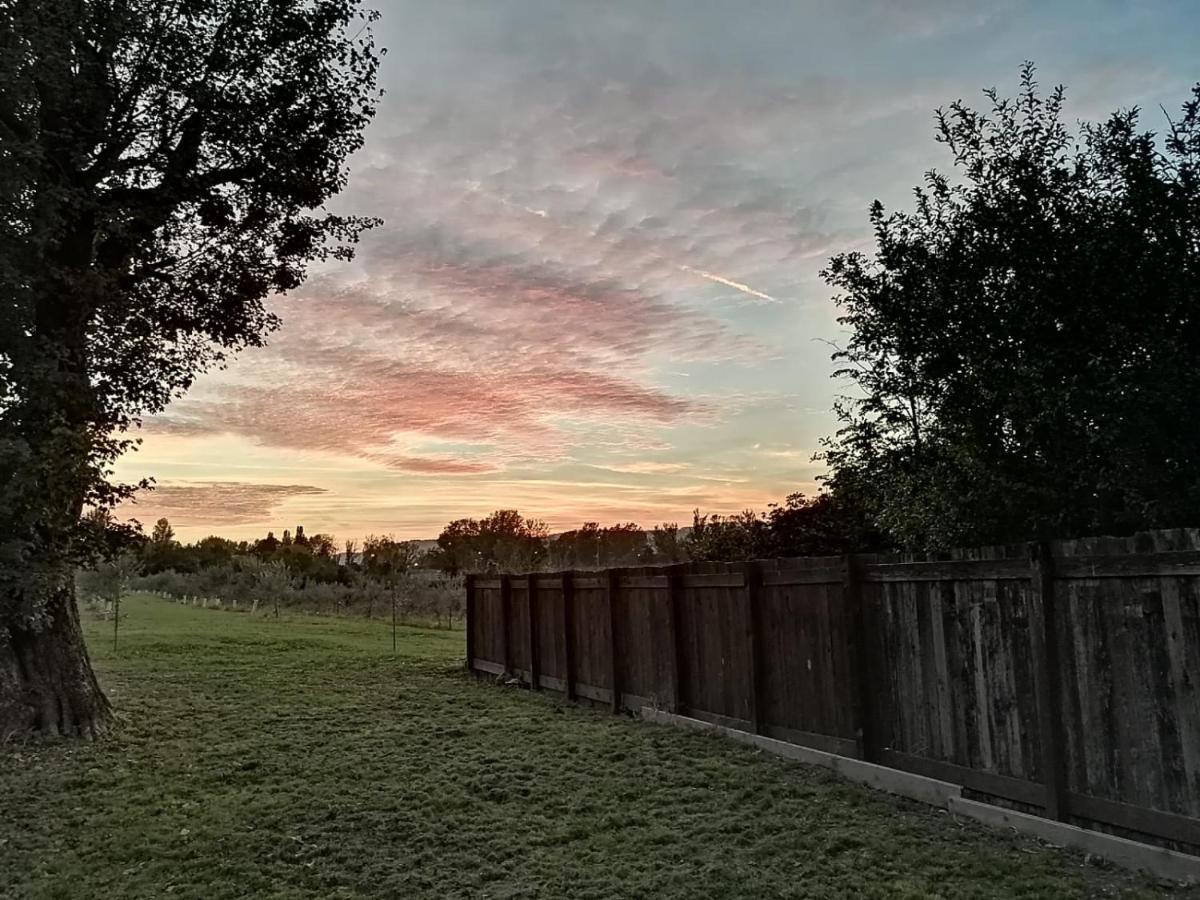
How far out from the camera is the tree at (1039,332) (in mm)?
5391

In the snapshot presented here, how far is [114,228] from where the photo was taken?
28.9 feet

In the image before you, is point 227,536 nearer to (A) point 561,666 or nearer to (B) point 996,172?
(A) point 561,666

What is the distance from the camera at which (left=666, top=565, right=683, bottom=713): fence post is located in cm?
834

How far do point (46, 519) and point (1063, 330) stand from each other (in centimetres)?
852

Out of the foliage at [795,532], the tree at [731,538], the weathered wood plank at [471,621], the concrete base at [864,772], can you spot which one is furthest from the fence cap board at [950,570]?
the weathered wood plank at [471,621]

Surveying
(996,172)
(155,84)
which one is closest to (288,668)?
(155,84)

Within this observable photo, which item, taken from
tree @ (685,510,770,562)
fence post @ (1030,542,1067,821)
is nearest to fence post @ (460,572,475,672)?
tree @ (685,510,770,562)

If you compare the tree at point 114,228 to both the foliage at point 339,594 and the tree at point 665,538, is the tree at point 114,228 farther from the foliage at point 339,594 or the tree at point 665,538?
the tree at point 665,538

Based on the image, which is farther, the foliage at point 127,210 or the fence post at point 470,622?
the fence post at point 470,622

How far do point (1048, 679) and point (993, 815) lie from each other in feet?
2.72

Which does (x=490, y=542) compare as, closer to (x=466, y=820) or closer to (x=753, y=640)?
(x=753, y=640)

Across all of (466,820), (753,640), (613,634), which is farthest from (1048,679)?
(613,634)

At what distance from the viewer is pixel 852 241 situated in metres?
7.91

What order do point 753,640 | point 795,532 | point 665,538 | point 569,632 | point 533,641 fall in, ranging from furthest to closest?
point 665,538 < point 795,532 < point 533,641 < point 569,632 < point 753,640
